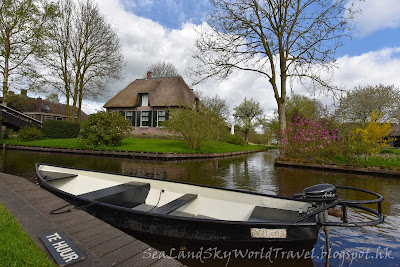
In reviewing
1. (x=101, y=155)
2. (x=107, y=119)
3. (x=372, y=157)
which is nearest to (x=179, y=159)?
(x=101, y=155)

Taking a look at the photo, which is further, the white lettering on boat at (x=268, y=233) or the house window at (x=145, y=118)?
the house window at (x=145, y=118)

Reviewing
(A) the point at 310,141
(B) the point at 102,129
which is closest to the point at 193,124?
(B) the point at 102,129

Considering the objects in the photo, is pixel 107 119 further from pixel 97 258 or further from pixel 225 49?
pixel 97 258

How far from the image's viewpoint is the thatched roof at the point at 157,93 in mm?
26375

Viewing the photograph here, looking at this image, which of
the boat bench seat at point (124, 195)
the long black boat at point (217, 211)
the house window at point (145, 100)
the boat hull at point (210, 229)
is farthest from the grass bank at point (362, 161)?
the house window at point (145, 100)

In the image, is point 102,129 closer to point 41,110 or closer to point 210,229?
point 210,229

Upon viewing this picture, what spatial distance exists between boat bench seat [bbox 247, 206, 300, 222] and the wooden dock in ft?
5.79

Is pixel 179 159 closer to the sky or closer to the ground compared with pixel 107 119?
closer to the ground

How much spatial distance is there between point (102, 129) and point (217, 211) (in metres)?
16.7

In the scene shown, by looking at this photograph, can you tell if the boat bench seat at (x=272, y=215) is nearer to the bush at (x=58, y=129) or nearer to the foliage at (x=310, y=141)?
the foliage at (x=310, y=141)

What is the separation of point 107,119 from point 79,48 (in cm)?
1245

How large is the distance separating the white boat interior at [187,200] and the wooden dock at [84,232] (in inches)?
29.7

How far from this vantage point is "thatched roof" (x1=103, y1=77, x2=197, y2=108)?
26.4 meters

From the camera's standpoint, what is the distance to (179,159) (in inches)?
625
